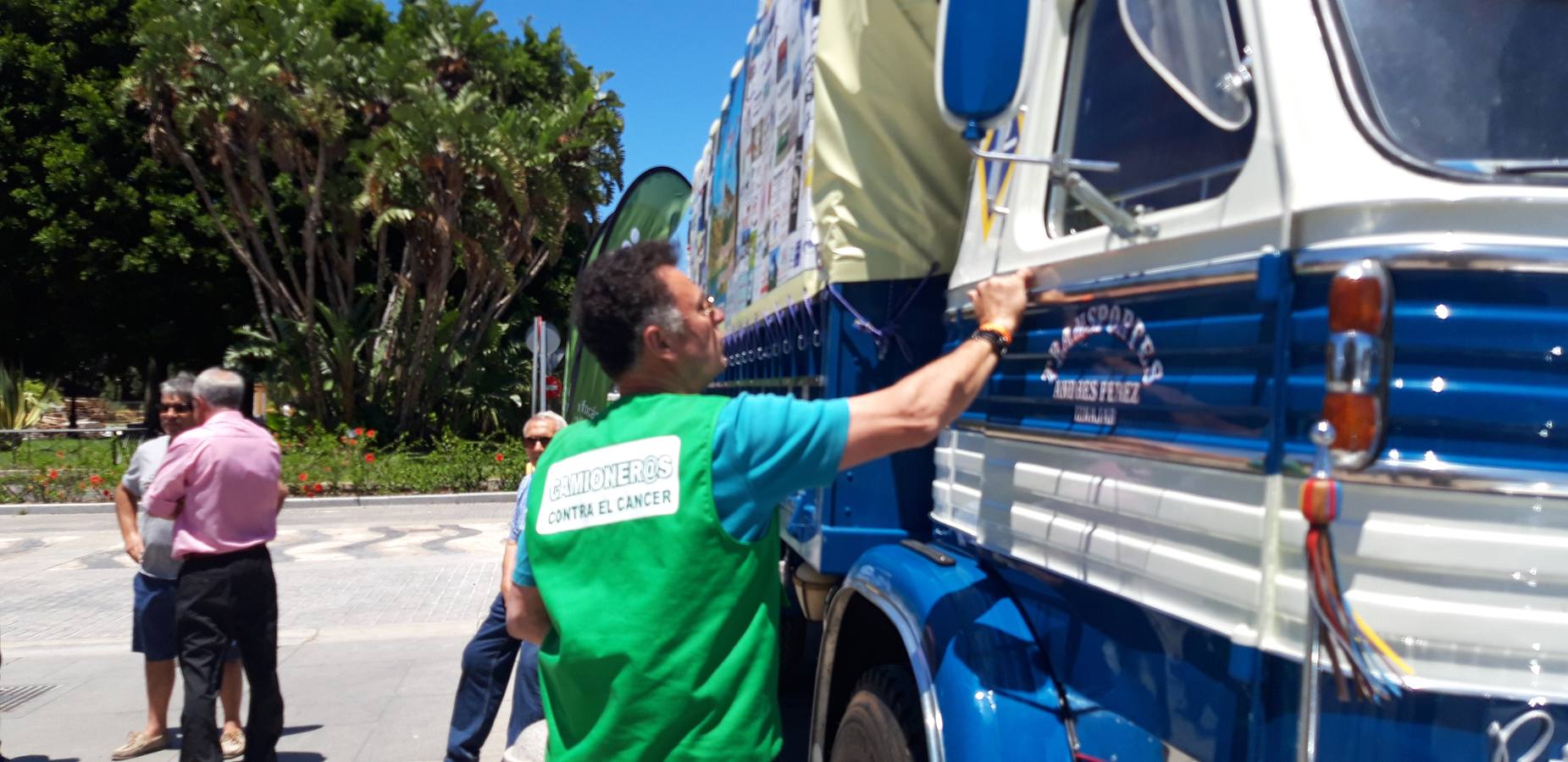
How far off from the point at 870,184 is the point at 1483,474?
5.98 ft

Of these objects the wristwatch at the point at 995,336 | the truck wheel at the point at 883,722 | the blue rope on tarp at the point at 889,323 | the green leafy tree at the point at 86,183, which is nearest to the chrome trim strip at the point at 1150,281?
the wristwatch at the point at 995,336

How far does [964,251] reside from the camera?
111 inches

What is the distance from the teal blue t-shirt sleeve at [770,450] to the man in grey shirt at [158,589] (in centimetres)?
378

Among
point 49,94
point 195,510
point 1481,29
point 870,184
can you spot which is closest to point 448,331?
point 49,94

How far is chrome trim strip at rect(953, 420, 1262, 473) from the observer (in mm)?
1687

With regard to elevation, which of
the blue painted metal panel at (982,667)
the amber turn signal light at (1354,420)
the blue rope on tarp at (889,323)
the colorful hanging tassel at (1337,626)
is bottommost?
the blue painted metal panel at (982,667)

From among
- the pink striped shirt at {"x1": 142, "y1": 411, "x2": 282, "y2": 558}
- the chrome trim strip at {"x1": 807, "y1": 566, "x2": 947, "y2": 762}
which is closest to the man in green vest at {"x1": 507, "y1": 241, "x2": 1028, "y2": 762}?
the chrome trim strip at {"x1": 807, "y1": 566, "x2": 947, "y2": 762}

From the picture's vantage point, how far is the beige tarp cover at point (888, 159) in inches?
120

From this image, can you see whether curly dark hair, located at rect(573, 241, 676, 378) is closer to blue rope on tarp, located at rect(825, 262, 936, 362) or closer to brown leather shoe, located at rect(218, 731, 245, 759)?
blue rope on tarp, located at rect(825, 262, 936, 362)

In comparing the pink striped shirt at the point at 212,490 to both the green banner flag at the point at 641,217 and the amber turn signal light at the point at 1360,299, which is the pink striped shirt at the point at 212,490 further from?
the amber turn signal light at the point at 1360,299

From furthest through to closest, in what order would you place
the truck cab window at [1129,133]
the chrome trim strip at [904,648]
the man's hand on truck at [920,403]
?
the chrome trim strip at [904,648]
the man's hand on truck at [920,403]
the truck cab window at [1129,133]

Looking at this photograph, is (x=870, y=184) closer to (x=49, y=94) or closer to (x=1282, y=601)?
(x=1282, y=601)

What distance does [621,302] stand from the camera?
219 centimetres

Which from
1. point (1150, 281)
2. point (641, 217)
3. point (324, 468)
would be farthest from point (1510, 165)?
point (324, 468)
